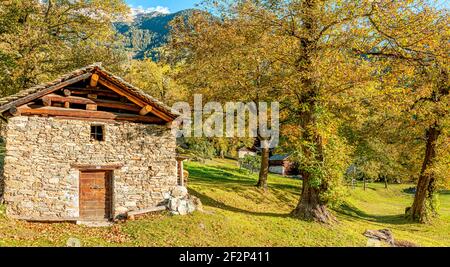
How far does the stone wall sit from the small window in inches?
10.0

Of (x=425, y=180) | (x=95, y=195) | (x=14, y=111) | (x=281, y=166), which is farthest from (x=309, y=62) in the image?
(x=281, y=166)

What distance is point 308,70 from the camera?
18.4 meters

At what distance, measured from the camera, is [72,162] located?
16375 mm

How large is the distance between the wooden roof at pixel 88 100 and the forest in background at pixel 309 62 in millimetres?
6558

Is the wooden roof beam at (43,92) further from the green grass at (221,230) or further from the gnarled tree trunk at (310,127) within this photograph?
the gnarled tree trunk at (310,127)

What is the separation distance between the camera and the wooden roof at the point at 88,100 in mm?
15812

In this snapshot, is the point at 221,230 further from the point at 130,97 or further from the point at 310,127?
the point at 130,97

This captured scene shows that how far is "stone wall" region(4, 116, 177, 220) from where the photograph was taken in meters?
15.5

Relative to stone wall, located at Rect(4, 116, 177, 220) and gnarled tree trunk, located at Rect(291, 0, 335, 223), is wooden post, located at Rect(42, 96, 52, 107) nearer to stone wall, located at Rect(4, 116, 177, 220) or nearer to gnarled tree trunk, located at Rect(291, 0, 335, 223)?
stone wall, located at Rect(4, 116, 177, 220)

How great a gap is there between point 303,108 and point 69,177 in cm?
1142

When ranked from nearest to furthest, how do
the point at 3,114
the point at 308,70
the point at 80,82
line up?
1. the point at 3,114
2. the point at 80,82
3. the point at 308,70

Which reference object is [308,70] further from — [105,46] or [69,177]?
[105,46]

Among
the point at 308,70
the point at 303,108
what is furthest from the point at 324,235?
the point at 308,70

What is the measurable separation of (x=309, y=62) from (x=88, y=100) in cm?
1058
